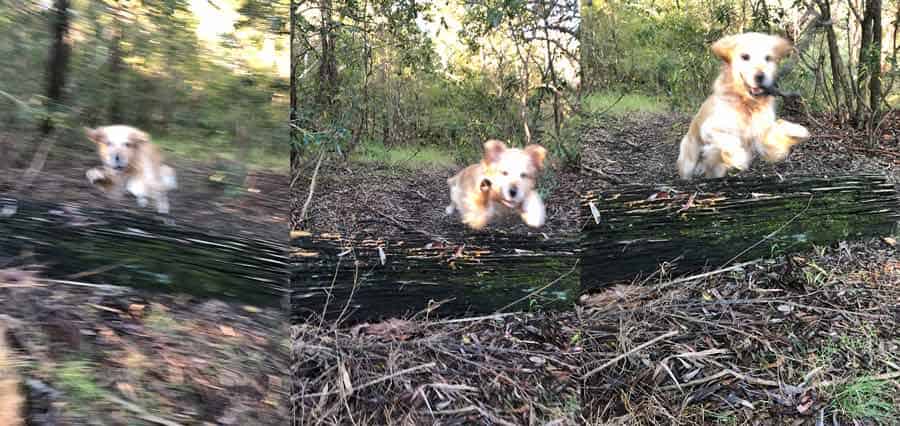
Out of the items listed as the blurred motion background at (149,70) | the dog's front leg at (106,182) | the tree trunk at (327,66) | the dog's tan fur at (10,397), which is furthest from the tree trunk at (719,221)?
the dog's tan fur at (10,397)

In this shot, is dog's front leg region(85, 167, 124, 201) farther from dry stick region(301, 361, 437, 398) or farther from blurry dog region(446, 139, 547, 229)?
blurry dog region(446, 139, 547, 229)

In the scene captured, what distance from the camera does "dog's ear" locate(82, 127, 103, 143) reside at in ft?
7.77

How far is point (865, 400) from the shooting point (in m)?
2.83

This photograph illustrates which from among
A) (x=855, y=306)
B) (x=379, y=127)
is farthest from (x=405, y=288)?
(x=855, y=306)

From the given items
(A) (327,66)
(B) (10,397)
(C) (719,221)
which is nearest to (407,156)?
(A) (327,66)

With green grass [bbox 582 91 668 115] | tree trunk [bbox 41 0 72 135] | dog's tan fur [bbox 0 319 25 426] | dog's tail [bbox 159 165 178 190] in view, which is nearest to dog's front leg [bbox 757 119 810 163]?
green grass [bbox 582 91 668 115]

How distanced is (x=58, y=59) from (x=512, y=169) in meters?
1.90

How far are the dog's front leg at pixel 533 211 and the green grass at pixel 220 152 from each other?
1.05m

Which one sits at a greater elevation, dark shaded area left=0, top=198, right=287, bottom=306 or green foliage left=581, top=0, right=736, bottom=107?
green foliage left=581, top=0, right=736, bottom=107

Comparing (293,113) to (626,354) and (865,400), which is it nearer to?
(626,354)

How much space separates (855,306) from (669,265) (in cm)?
101

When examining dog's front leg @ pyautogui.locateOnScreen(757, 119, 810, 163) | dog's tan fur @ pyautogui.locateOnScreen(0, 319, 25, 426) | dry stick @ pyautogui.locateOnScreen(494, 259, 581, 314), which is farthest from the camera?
dog's front leg @ pyautogui.locateOnScreen(757, 119, 810, 163)

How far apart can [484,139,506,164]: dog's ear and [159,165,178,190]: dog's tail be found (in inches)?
51.6

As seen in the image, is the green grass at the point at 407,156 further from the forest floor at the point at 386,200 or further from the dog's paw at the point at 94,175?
the dog's paw at the point at 94,175
